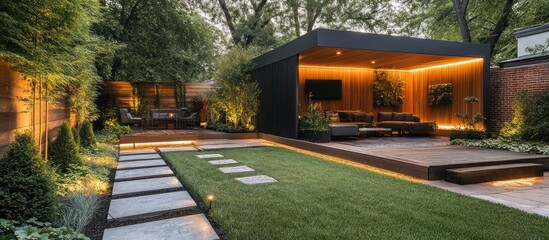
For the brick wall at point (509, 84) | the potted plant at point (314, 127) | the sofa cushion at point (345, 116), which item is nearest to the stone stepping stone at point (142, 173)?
the potted plant at point (314, 127)

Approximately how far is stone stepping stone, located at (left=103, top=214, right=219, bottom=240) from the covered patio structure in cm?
517

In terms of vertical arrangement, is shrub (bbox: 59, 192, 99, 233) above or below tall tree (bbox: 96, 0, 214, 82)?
below

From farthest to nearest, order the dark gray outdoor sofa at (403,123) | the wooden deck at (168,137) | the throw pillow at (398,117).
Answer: the throw pillow at (398,117) → the dark gray outdoor sofa at (403,123) → the wooden deck at (168,137)

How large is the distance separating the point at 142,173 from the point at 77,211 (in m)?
2.09

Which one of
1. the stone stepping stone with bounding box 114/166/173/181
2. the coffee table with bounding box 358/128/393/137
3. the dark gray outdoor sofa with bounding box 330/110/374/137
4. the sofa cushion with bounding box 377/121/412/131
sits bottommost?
the stone stepping stone with bounding box 114/166/173/181

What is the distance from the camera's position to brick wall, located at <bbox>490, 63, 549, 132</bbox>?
752 cm

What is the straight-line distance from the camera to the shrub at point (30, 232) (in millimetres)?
1890

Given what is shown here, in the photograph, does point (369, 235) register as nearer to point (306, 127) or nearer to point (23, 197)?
point (23, 197)

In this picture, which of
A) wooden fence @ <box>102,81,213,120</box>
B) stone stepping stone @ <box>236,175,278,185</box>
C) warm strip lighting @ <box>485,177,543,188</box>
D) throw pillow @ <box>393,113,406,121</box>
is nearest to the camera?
stone stepping stone @ <box>236,175,278,185</box>

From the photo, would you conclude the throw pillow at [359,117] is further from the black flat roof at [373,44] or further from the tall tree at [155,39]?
the tall tree at [155,39]

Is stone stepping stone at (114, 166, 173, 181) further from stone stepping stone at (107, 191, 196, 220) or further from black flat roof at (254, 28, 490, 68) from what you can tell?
black flat roof at (254, 28, 490, 68)

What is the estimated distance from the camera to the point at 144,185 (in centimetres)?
396

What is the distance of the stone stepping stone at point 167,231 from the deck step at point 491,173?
11.5 ft

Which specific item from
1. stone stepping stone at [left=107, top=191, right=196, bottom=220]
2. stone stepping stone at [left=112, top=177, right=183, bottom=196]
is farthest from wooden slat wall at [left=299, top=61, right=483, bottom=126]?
stone stepping stone at [left=107, top=191, right=196, bottom=220]
